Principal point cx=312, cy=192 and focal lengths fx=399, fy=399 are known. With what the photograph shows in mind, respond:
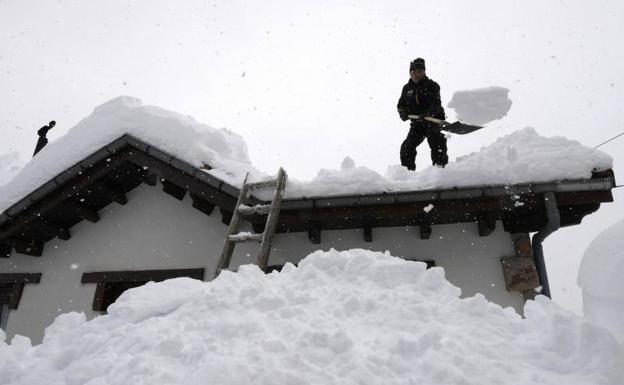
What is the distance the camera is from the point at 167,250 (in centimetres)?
568

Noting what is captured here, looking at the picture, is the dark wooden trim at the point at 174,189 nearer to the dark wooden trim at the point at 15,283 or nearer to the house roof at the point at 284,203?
the house roof at the point at 284,203

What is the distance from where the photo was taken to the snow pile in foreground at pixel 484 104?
19.9 ft

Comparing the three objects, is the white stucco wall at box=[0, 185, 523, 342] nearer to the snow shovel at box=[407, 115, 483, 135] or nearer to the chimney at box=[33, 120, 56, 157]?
the snow shovel at box=[407, 115, 483, 135]

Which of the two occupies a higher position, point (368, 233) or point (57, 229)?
point (57, 229)

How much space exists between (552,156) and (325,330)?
349cm

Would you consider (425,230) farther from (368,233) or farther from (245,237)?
(245,237)

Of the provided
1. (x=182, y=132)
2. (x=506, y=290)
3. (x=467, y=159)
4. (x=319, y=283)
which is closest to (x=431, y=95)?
(x=467, y=159)

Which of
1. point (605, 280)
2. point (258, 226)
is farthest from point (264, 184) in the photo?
point (605, 280)

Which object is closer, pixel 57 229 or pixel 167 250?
pixel 167 250

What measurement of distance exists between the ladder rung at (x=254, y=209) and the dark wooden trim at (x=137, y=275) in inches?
54.9

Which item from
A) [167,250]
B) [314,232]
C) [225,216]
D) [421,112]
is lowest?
[167,250]

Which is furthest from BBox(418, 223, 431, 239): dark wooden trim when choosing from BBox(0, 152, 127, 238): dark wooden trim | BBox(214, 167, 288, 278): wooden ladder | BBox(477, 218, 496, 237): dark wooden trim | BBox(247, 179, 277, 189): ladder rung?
BBox(0, 152, 127, 238): dark wooden trim

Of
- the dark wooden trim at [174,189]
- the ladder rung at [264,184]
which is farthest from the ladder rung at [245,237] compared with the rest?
the dark wooden trim at [174,189]

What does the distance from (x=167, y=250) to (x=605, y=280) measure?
509 centimetres
